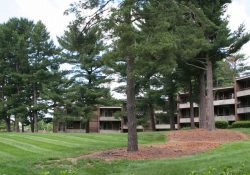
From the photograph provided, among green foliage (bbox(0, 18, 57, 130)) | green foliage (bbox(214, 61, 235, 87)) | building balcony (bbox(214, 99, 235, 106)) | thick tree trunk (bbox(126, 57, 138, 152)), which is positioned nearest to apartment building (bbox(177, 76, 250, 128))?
building balcony (bbox(214, 99, 235, 106))

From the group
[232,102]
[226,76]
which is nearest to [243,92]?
[232,102]

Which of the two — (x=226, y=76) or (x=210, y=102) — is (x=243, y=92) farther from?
(x=210, y=102)

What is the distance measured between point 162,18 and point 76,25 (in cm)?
412

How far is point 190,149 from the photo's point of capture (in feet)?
61.7

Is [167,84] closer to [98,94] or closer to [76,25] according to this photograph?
[98,94]

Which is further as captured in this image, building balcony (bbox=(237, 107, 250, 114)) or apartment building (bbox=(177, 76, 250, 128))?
apartment building (bbox=(177, 76, 250, 128))

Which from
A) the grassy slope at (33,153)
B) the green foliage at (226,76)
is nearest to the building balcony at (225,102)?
the green foliage at (226,76)

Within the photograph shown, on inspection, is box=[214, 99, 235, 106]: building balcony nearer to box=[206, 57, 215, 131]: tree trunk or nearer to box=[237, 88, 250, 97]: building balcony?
box=[237, 88, 250, 97]: building balcony

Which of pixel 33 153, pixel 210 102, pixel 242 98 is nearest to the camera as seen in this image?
pixel 33 153

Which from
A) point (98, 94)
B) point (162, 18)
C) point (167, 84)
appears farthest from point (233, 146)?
point (98, 94)

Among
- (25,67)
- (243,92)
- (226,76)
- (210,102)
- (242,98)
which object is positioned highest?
(226,76)

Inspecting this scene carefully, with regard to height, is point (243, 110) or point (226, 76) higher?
point (226, 76)

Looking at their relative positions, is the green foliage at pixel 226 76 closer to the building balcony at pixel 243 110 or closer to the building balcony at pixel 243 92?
the building balcony at pixel 243 92

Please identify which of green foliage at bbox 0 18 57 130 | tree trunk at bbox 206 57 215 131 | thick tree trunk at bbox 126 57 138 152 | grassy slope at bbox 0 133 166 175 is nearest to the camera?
grassy slope at bbox 0 133 166 175
